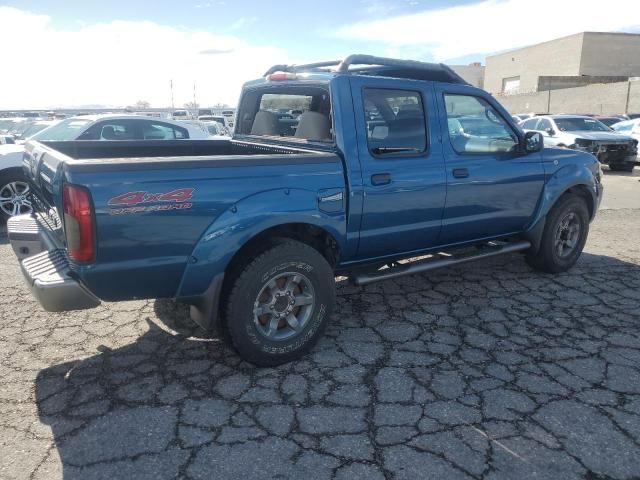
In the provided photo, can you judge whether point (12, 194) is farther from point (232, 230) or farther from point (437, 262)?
point (437, 262)

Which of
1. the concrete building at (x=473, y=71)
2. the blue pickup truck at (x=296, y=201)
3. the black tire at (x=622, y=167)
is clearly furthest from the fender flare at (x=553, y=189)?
the concrete building at (x=473, y=71)

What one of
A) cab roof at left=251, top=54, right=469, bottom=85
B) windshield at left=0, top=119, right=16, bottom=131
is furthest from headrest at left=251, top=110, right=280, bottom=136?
windshield at left=0, top=119, right=16, bottom=131

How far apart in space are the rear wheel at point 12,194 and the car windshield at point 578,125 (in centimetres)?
1388

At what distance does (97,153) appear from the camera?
4262mm

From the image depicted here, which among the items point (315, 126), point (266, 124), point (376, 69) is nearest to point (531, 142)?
point (376, 69)

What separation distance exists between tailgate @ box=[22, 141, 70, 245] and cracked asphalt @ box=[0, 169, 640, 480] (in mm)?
904

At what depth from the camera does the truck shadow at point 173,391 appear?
2.52 metres

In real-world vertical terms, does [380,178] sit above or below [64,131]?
below

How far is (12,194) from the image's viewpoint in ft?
23.4

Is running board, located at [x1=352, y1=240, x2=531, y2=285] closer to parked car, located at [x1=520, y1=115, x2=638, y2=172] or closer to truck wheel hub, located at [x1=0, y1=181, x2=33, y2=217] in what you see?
truck wheel hub, located at [x1=0, y1=181, x2=33, y2=217]

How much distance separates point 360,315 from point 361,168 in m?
1.34

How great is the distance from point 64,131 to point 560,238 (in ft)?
23.1

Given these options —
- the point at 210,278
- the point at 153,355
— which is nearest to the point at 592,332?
the point at 210,278

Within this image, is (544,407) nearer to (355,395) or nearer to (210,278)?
(355,395)
